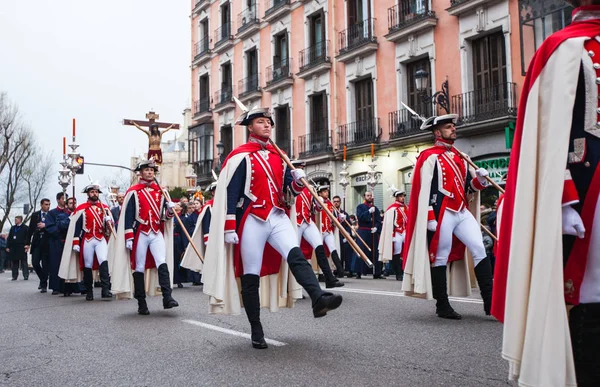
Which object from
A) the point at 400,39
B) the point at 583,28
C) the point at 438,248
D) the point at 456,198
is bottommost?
the point at 438,248

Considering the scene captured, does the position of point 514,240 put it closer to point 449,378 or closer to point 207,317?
point 449,378

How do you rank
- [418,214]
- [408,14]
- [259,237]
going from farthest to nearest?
[408,14] < [418,214] < [259,237]

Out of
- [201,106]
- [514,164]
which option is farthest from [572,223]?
[201,106]

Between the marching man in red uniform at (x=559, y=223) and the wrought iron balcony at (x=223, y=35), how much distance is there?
3365 centimetres

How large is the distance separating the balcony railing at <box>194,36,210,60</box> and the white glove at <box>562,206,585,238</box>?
36.9m

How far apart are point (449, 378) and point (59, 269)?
32.7 ft

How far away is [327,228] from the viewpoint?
13.5 m

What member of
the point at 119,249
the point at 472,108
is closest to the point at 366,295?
the point at 119,249

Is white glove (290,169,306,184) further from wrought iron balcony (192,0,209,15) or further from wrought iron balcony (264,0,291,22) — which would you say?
wrought iron balcony (192,0,209,15)

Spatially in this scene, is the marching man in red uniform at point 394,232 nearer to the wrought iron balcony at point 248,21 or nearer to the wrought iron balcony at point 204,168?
the wrought iron balcony at point 248,21

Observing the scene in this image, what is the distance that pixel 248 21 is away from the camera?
3406 cm

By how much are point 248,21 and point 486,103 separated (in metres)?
17.2

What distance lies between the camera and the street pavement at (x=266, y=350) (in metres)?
4.58

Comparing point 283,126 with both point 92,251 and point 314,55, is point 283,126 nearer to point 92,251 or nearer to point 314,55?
point 314,55
